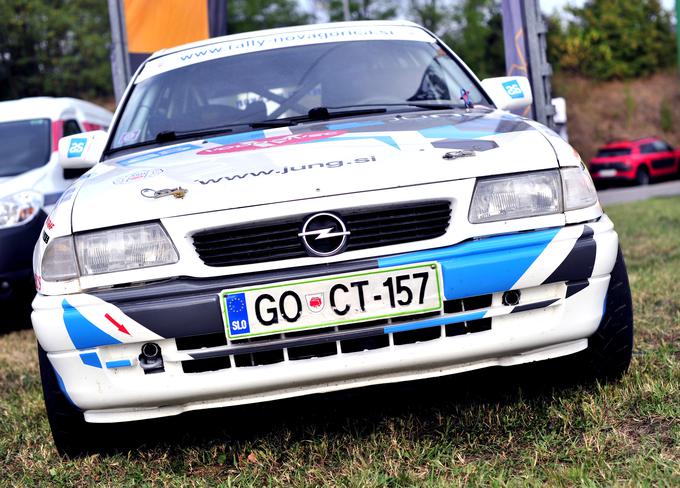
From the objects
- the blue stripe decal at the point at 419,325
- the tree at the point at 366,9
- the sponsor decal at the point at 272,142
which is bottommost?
the blue stripe decal at the point at 419,325

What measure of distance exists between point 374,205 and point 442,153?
31 centimetres

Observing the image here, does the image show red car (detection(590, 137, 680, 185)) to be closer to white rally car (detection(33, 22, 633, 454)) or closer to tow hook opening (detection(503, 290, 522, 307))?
white rally car (detection(33, 22, 633, 454))

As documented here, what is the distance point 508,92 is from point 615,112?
114ft

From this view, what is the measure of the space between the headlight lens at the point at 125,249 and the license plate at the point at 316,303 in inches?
10.0

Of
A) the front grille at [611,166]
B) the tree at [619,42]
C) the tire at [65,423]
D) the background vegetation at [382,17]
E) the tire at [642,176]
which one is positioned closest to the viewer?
the tire at [65,423]

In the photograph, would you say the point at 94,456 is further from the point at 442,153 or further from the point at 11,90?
the point at 11,90

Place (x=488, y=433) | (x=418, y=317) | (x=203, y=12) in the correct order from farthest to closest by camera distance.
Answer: (x=203, y=12), (x=488, y=433), (x=418, y=317)

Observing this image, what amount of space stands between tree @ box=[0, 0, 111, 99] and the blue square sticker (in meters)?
32.6

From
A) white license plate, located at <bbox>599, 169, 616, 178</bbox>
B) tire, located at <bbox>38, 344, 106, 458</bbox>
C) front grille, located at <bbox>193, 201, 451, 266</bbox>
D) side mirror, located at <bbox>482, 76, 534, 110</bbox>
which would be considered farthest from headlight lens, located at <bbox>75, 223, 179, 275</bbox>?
white license plate, located at <bbox>599, 169, 616, 178</bbox>

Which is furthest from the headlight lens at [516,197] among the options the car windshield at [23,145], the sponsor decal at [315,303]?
the car windshield at [23,145]

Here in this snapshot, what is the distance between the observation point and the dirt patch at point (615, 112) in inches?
1443

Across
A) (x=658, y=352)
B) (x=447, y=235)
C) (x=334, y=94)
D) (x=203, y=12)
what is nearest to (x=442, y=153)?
(x=447, y=235)

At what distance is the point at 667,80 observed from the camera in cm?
3812

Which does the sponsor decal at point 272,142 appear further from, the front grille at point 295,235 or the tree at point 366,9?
the tree at point 366,9
